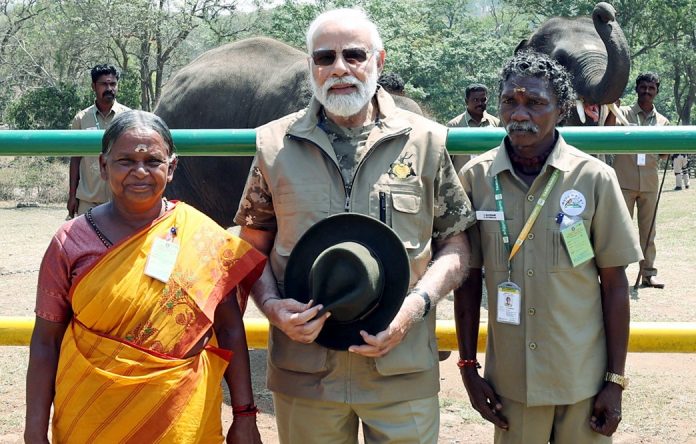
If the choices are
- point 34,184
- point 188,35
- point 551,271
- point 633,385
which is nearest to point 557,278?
point 551,271

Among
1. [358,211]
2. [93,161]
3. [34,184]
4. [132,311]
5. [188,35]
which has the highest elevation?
[188,35]

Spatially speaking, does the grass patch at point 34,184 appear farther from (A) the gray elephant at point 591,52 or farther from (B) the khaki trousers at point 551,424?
(B) the khaki trousers at point 551,424

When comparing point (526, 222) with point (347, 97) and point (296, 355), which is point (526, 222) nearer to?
point (347, 97)

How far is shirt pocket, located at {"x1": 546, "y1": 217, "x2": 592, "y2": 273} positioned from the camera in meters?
2.63

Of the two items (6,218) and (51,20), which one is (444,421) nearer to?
(6,218)

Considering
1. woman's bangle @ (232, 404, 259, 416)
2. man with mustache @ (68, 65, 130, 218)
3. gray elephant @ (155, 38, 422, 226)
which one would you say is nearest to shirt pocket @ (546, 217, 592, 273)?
woman's bangle @ (232, 404, 259, 416)

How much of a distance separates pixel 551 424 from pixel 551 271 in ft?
1.56

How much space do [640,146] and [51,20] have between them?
3186 centimetres

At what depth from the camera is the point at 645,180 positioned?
30.2 ft

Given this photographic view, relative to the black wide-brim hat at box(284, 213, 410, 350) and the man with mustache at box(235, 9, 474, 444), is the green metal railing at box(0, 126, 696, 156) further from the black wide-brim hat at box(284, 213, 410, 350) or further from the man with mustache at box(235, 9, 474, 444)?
the black wide-brim hat at box(284, 213, 410, 350)

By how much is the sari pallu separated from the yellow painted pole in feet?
2.14


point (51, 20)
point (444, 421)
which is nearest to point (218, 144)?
point (444, 421)

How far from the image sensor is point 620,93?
26.4 ft

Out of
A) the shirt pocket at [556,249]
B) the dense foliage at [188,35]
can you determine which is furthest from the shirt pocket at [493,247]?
the dense foliage at [188,35]
